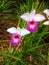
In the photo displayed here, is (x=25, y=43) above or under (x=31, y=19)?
under

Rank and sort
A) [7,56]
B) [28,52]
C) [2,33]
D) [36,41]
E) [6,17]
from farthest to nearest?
[6,17]
[2,33]
[36,41]
[28,52]
[7,56]

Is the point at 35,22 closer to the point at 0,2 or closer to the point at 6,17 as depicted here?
the point at 6,17

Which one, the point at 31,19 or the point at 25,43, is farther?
the point at 25,43

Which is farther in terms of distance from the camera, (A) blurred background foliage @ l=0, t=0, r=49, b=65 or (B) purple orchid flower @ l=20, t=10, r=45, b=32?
(A) blurred background foliage @ l=0, t=0, r=49, b=65

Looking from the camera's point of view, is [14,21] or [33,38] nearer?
[33,38]

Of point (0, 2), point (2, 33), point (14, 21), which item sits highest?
point (0, 2)

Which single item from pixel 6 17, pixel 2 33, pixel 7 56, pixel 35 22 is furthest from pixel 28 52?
pixel 6 17

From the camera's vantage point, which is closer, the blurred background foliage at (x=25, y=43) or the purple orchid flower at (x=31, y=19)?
the purple orchid flower at (x=31, y=19)

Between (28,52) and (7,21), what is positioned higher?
(7,21)
